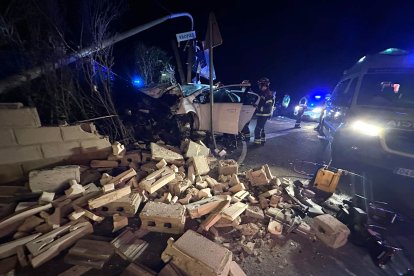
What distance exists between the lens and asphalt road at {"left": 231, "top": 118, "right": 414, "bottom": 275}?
2.44 metres

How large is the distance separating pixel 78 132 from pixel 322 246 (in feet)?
13.9

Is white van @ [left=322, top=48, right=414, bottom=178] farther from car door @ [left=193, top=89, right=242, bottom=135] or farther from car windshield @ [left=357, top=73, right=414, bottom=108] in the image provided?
car door @ [left=193, top=89, right=242, bottom=135]

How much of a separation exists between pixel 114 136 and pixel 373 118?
600cm

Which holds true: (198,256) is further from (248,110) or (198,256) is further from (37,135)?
(248,110)

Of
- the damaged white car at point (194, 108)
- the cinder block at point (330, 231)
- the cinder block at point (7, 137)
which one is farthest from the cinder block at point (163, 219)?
the damaged white car at point (194, 108)

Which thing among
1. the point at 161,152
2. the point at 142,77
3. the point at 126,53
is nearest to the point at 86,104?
the point at 161,152

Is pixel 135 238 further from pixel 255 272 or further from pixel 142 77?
pixel 142 77

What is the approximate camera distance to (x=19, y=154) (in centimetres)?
310

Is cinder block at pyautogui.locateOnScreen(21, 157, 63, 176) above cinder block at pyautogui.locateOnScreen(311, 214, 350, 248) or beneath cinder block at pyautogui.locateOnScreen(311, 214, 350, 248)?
above

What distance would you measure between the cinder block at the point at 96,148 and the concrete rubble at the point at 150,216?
0.54ft

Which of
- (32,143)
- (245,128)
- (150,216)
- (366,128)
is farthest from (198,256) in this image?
(245,128)

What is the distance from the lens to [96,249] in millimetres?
2328

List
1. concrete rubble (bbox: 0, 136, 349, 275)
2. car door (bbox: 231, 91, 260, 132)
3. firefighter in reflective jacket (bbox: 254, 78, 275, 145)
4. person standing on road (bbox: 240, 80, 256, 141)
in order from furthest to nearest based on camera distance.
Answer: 1. firefighter in reflective jacket (bbox: 254, 78, 275, 145)
2. person standing on road (bbox: 240, 80, 256, 141)
3. car door (bbox: 231, 91, 260, 132)
4. concrete rubble (bbox: 0, 136, 349, 275)

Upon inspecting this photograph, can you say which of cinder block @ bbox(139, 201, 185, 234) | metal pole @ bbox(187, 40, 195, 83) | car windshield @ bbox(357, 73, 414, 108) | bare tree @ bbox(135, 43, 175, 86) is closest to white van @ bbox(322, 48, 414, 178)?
car windshield @ bbox(357, 73, 414, 108)
